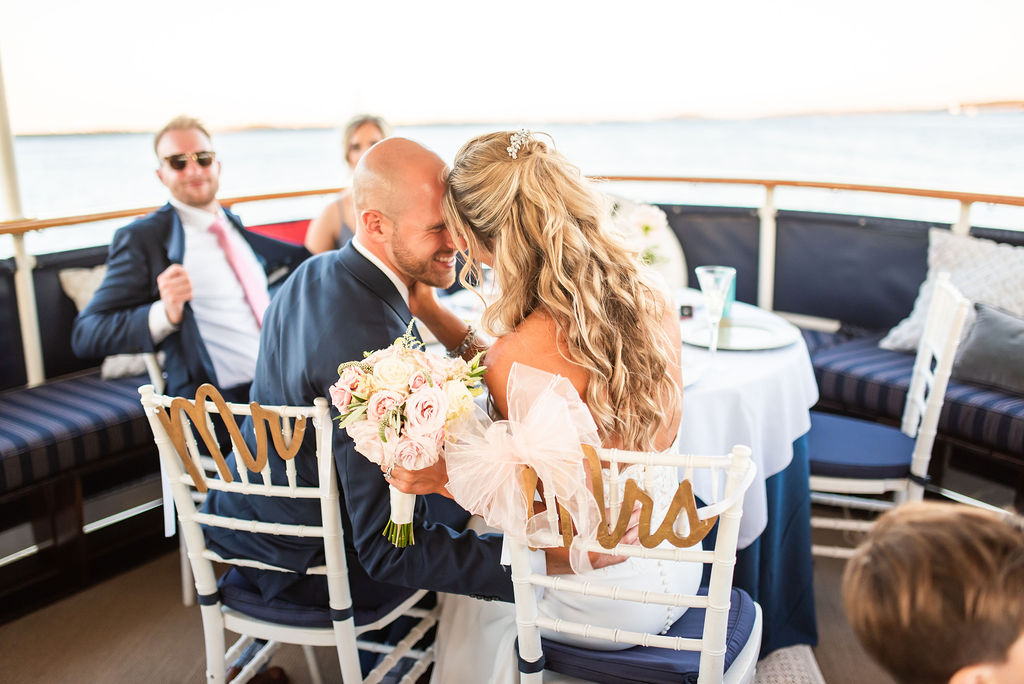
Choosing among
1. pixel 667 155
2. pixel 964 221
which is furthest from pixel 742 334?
pixel 667 155

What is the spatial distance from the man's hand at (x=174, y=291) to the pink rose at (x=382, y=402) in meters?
1.48

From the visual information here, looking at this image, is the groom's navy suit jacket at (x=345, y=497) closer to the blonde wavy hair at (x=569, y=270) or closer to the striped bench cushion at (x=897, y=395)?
the blonde wavy hair at (x=569, y=270)

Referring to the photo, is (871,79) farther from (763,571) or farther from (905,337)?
(763,571)

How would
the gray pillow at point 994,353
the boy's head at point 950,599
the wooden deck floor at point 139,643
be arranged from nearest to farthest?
1. the boy's head at point 950,599
2. the wooden deck floor at point 139,643
3. the gray pillow at point 994,353

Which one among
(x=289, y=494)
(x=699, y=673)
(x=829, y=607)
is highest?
(x=289, y=494)

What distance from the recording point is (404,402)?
1.23 m

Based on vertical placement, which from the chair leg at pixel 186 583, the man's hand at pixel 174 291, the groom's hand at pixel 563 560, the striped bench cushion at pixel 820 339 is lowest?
the chair leg at pixel 186 583

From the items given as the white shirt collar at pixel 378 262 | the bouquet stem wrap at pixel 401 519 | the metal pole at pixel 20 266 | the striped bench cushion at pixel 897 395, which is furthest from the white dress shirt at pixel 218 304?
the striped bench cushion at pixel 897 395

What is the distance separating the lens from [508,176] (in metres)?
1.43

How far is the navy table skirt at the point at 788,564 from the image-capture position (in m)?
2.21

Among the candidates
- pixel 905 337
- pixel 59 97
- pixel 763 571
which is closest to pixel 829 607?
pixel 763 571

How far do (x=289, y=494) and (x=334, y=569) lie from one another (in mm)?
192

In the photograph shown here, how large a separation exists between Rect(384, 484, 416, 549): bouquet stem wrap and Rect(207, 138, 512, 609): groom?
2.9 inches

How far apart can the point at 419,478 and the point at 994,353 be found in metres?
2.57
